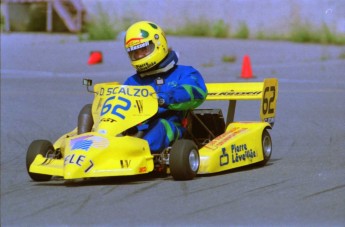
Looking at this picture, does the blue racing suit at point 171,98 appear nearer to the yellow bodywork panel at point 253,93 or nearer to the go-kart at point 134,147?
the go-kart at point 134,147

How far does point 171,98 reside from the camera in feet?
27.2

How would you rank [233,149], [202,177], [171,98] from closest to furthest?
1. [202,177]
2. [171,98]
3. [233,149]

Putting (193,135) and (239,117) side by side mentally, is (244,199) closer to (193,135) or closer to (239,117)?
(193,135)

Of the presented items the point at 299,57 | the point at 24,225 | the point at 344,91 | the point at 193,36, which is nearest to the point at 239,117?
the point at 344,91

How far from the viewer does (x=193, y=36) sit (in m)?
27.5

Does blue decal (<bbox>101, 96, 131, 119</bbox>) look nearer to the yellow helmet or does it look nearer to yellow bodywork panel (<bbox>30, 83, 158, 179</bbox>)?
yellow bodywork panel (<bbox>30, 83, 158, 179</bbox>)

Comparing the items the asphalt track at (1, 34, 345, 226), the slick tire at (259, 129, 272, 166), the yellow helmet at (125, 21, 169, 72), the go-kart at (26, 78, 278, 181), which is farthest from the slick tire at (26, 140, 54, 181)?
the slick tire at (259, 129, 272, 166)

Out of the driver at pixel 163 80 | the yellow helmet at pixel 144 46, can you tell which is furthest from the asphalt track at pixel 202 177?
the yellow helmet at pixel 144 46

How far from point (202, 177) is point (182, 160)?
0.50 m

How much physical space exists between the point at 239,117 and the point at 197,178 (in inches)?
204

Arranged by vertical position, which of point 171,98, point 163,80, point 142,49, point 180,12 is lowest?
point 180,12

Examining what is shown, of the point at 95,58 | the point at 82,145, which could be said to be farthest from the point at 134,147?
the point at 95,58

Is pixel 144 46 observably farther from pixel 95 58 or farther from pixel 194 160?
pixel 95 58

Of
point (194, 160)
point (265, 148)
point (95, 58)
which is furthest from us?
point (95, 58)
